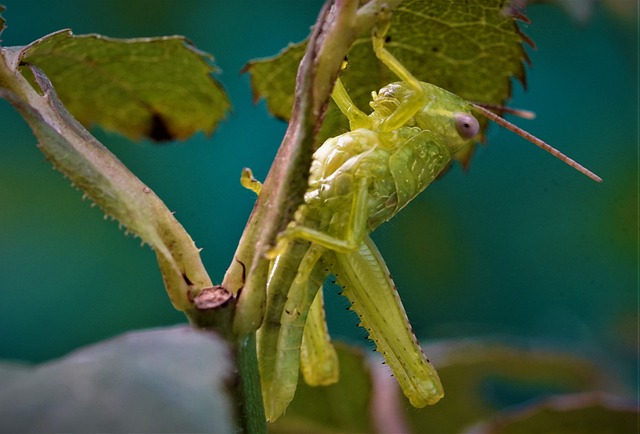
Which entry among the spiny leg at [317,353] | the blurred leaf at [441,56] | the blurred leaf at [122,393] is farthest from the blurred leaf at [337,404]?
the blurred leaf at [122,393]

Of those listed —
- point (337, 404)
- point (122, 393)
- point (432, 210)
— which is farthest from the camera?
point (432, 210)

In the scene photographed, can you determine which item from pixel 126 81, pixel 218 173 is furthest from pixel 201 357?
pixel 218 173

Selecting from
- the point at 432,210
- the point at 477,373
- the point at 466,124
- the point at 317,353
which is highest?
the point at 466,124

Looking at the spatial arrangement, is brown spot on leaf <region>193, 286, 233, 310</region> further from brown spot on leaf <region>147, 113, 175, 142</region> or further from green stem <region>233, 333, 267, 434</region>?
brown spot on leaf <region>147, 113, 175, 142</region>

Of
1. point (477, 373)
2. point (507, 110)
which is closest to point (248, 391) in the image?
point (507, 110)

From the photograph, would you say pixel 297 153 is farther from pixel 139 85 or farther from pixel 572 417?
pixel 572 417

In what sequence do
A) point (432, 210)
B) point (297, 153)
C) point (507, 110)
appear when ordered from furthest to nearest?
point (432, 210) < point (507, 110) < point (297, 153)

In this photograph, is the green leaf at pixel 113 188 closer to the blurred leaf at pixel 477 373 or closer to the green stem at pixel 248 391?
the green stem at pixel 248 391
